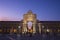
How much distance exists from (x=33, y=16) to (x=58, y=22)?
487 inches

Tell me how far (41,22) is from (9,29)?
14564 millimetres

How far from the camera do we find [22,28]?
74062mm

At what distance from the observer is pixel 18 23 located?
76.6m

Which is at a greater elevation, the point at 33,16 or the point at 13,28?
the point at 33,16

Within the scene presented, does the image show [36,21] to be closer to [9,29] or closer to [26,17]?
[26,17]

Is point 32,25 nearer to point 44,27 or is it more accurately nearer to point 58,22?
point 44,27

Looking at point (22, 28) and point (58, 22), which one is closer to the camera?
point (22, 28)

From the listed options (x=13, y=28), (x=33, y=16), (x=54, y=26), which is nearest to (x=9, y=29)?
(x=13, y=28)

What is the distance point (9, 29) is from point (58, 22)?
22173 millimetres

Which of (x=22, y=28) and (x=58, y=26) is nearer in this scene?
(x=22, y=28)

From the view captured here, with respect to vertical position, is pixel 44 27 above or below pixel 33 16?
below

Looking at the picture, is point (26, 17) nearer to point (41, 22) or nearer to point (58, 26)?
point (41, 22)

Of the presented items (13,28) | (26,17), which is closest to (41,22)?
(26,17)

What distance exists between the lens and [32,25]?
75.6m
